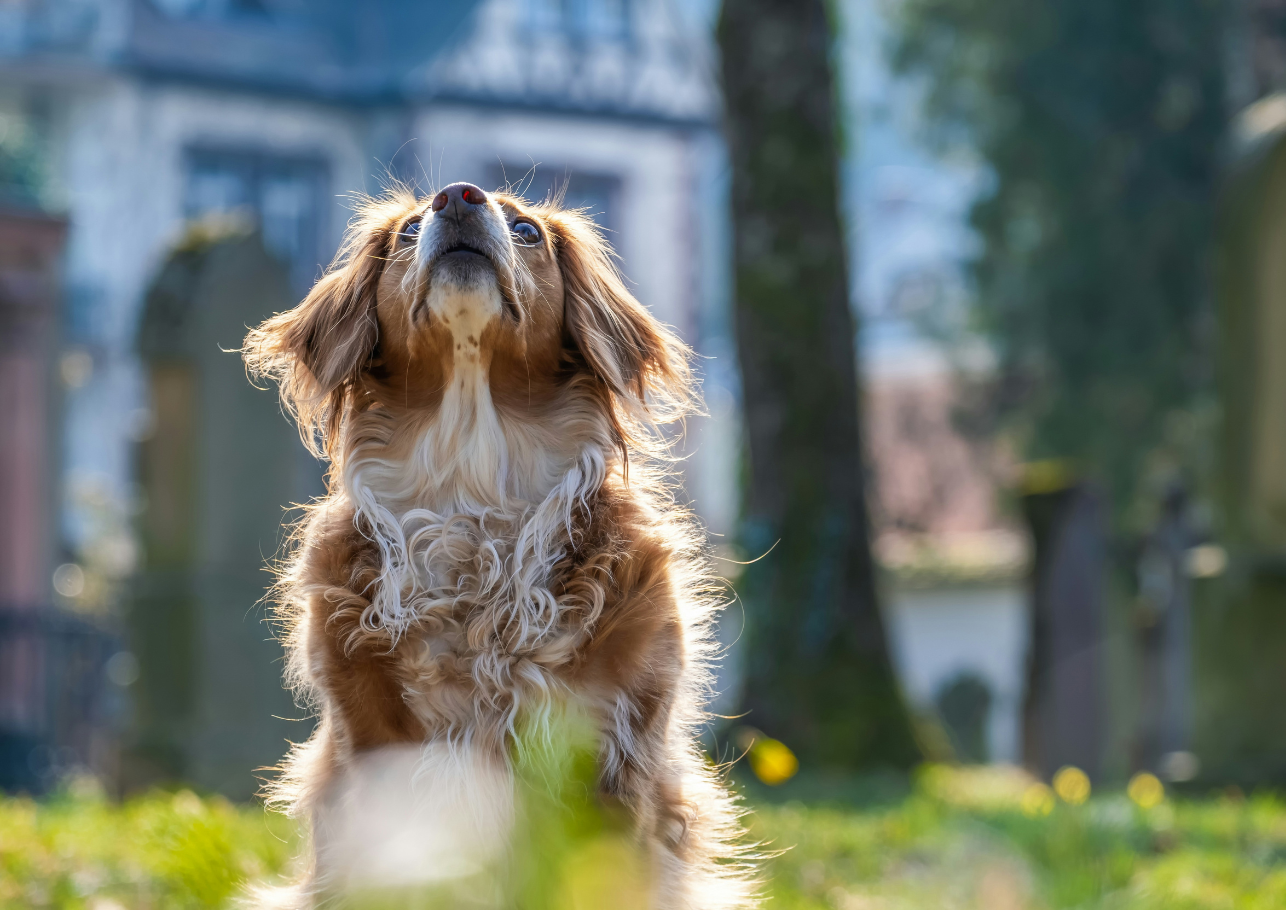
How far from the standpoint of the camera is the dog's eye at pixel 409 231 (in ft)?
12.5

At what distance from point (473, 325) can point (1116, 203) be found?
611 inches

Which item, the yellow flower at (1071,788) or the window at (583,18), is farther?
the window at (583,18)

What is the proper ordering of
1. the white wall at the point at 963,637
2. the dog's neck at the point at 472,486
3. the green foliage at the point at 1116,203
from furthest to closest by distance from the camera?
the white wall at the point at 963,637 < the green foliage at the point at 1116,203 < the dog's neck at the point at 472,486

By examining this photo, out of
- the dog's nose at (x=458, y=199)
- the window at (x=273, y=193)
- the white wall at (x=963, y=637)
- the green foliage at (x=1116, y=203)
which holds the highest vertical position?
the window at (x=273, y=193)

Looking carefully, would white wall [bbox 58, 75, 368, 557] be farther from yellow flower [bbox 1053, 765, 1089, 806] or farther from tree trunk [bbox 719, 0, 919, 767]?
yellow flower [bbox 1053, 765, 1089, 806]

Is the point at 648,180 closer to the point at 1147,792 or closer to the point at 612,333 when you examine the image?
the point at 1147,792

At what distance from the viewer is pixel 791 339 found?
30.2ft

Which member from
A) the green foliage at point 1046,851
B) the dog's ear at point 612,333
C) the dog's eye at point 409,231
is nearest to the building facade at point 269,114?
the green foliage at point 1046,851

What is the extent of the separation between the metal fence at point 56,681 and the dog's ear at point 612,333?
348 inches

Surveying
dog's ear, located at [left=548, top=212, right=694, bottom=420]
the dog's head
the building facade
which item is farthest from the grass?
the building facade

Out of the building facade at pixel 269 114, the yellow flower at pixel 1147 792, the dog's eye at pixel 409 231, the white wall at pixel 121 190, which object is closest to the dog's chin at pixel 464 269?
the dog's eye at pixel 409 231

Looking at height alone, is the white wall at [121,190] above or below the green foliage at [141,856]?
above

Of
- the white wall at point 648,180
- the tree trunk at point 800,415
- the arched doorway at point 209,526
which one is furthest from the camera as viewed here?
the white wall at point 648,180

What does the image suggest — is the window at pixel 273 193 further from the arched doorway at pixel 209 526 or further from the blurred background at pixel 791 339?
the arched doorway at pixel 209 526
